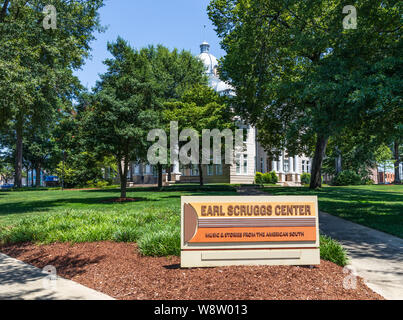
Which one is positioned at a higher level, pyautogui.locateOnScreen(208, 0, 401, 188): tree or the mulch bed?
pyautogui.locateOnScreen(208, 0, 401, 188): tree

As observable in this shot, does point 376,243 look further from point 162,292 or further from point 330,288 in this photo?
point 162,292

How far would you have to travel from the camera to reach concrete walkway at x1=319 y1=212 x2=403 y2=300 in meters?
4.74

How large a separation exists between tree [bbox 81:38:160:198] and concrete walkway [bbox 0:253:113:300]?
10077 millimetres

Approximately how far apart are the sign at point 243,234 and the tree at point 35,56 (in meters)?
10.5

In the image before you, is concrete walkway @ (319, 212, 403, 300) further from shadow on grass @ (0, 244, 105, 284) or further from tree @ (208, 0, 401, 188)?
shadow on grass @ (0, 244, 105, 284)

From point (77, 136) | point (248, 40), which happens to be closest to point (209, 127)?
point (248, 40)

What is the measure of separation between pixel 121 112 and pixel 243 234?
467 inches

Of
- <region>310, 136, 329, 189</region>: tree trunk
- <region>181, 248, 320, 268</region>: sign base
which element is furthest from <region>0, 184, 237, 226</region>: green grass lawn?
<region>310, 136, 329, 189</region>: tree trunk

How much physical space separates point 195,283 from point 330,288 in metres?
1.76

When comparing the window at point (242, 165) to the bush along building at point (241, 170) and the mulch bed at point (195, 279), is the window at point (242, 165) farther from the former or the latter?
the mulch bed at point (195, 279)

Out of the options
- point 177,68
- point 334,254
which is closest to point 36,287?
point 334,254

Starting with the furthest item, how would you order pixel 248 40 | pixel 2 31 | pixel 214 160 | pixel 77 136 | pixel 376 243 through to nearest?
pixel 214 160 < pixel 248 40 < pixel 77 136 < pixel 2 31 < pixel 376 243

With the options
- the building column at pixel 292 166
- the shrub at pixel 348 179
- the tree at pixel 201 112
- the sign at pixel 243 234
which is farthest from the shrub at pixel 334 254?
the building column at pixel 292 166

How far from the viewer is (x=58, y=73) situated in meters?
15.2
